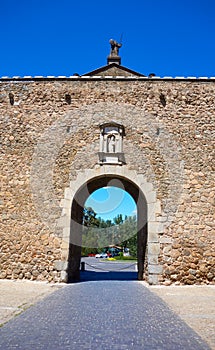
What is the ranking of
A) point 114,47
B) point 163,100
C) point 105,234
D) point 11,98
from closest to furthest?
point 163,100 → point 11,98 → point 114,47 → point 105,234

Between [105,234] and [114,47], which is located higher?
[114,47]

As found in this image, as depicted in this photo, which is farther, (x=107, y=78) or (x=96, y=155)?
(x=107, y=78)

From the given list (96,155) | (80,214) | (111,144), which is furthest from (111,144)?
(80,214)

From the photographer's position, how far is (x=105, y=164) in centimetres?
858

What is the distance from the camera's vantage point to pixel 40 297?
5.54 m

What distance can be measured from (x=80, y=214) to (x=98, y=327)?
6.66 metres

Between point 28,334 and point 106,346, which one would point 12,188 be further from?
point 106,346

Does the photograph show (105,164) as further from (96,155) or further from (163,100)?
(163,100)

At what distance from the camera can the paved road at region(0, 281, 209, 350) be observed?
289 centimetres

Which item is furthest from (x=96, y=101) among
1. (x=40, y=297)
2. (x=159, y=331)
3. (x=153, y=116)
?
(x=159, y=331)

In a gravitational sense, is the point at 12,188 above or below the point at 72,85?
below

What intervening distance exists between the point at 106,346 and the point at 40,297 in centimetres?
306

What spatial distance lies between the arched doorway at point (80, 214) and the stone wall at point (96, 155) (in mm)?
600

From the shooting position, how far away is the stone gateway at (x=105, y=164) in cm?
798
